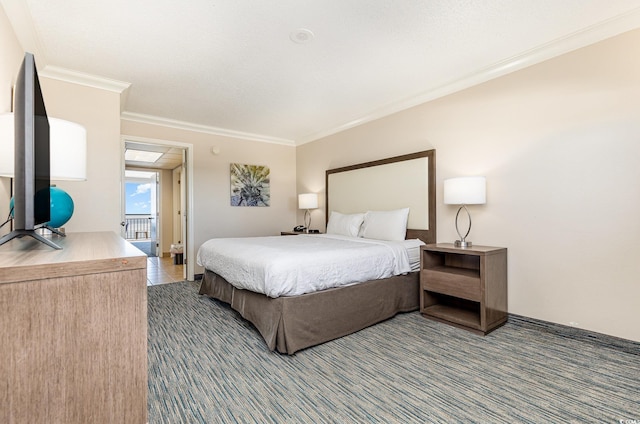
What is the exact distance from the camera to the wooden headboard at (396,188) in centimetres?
356

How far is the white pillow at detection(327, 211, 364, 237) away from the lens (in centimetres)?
417

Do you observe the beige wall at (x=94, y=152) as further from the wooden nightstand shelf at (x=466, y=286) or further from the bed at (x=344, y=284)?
the wooden nightstand shelf at (x=466, y=286)

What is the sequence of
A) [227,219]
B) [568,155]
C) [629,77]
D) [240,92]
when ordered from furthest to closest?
[227,219], [240,92], [568,155], [629,77]

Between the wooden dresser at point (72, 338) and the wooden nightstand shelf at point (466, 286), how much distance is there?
8.44 ft

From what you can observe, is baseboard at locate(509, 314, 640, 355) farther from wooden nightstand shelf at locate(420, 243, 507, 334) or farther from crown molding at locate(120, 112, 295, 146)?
crown molding at locate(120, 112, 295, 146)

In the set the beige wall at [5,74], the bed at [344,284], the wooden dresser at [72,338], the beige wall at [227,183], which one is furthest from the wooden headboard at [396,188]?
the beige wall at [5,74]

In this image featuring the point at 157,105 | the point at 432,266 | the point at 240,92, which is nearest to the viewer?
the point at 432,266

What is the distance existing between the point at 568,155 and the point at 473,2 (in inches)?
58.2

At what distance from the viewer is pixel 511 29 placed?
2406 mm

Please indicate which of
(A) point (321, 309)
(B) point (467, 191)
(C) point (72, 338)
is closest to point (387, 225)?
(B) point (467, 191)

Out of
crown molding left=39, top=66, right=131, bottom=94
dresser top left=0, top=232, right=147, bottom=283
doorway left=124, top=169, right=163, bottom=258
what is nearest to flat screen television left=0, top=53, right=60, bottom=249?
dresser top left=0, top=232, right=147, bottom=283

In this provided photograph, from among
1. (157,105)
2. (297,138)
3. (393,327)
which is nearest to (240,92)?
(157,105)

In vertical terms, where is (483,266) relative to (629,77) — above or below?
below

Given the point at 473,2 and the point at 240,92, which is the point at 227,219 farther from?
the point at 473,2
